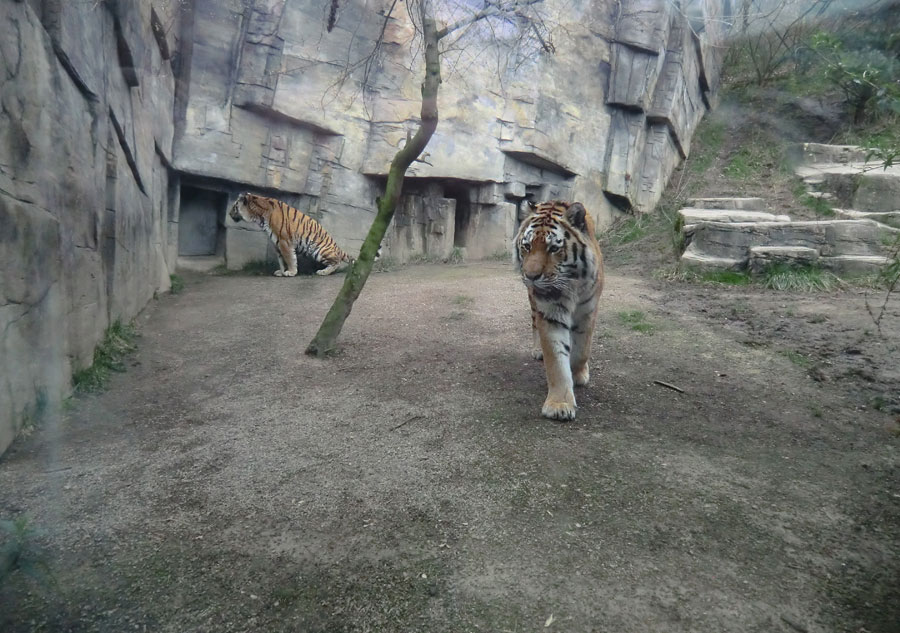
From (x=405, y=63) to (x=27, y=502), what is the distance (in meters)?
9.82

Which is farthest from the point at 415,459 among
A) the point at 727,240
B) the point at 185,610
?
the point at 727,240

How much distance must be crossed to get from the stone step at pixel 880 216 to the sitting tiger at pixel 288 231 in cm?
822

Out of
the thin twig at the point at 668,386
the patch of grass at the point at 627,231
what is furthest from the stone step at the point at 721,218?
the thin twig at the point at 668,386

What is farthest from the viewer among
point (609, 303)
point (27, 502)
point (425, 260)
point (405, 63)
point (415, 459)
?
point (425, 260)

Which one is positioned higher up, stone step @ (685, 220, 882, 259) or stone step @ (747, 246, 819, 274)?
stone step @ (685, 220, 882, 259)

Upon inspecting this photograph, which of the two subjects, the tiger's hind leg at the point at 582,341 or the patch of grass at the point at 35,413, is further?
the tiger's hind leg at the point at 582,341

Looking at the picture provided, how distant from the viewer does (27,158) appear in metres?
3.05

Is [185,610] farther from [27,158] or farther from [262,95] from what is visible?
[262,95]

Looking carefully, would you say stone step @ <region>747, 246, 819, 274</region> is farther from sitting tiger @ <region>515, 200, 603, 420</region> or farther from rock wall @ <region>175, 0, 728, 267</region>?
sitting tiger @ <region>515, 200, 603, 420</region>

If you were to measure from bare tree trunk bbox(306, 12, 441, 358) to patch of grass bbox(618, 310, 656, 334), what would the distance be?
2672mm

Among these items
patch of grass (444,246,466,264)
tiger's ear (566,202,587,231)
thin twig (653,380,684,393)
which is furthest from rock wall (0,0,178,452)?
patch of grass (444,246,466,264)

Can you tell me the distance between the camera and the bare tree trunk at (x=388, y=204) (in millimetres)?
4801

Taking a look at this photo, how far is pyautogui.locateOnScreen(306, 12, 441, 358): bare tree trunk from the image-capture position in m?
4.80

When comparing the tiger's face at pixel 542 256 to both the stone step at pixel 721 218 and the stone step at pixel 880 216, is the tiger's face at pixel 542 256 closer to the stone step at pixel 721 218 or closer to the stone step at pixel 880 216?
the stone step at pixel 721 218
